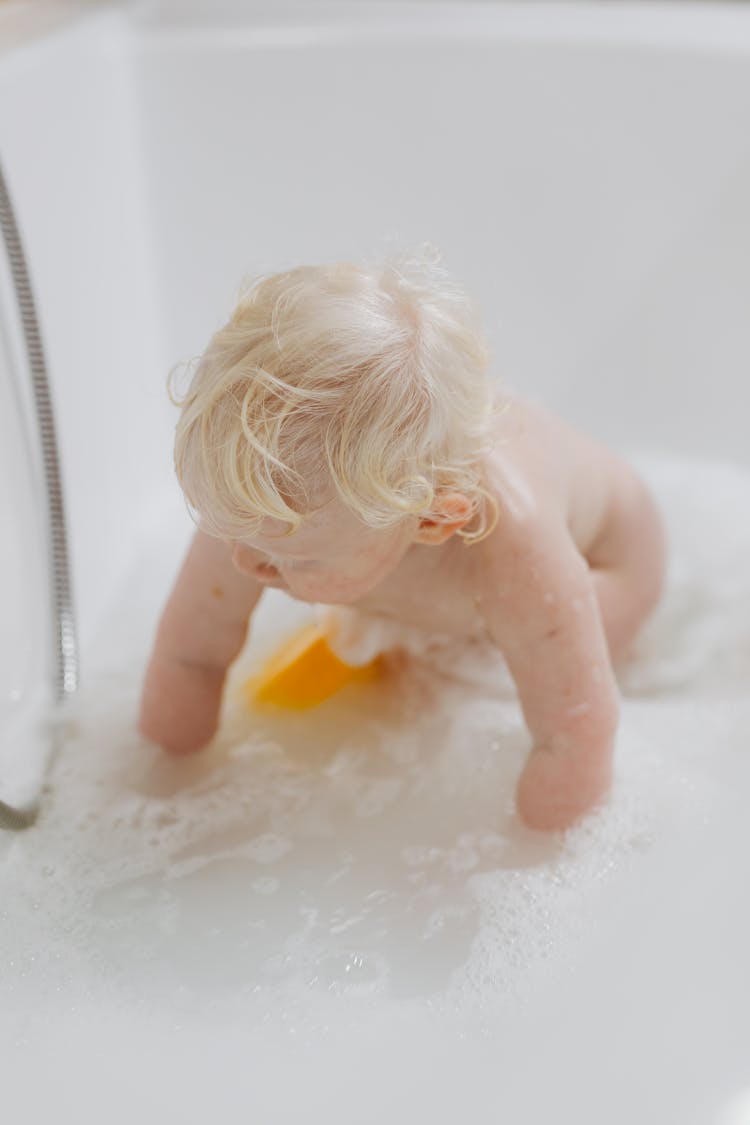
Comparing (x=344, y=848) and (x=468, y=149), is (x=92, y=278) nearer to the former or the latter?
(x=468, y=149)

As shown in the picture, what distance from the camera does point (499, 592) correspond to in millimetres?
854

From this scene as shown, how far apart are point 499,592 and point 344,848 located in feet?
0.68

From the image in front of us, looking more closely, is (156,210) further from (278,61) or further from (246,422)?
(246,422)

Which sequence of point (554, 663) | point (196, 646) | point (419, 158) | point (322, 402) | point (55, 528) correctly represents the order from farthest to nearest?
point (419, 158)
point (55, 528)
point (196, 646)
point (554, 663)
point (322, 402)

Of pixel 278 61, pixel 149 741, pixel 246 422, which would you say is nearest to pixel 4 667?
pixel 149 741

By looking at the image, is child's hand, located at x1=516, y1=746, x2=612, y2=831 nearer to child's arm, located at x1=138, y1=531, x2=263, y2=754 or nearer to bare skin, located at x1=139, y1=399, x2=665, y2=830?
bare skin, located at x1=139, y1=399, x2=665, y2=830

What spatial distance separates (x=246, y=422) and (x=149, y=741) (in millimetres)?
390

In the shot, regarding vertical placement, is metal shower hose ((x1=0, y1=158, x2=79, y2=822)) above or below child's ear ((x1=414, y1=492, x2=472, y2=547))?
below

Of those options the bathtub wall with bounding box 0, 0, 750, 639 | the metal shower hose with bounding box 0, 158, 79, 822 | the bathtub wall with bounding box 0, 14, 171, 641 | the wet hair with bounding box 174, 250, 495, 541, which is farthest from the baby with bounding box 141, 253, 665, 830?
the bathtub wall with bounding box 0, 0, 750, 639

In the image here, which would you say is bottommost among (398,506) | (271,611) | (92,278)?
(271,611)

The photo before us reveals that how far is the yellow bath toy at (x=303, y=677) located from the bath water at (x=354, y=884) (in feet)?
0.05

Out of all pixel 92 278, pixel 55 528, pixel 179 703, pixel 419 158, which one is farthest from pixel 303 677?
pixel 419 158

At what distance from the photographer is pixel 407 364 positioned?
27.5 inches

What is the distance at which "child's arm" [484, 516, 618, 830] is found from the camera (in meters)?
0.84
